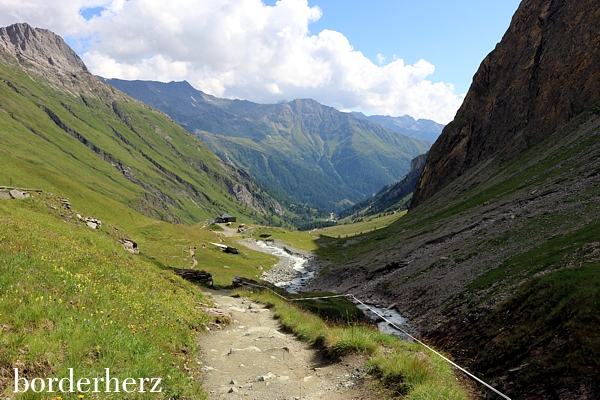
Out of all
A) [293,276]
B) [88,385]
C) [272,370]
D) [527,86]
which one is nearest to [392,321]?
[272,370]

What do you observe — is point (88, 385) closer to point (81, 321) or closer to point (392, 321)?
point (81, 321)

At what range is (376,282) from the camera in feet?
157

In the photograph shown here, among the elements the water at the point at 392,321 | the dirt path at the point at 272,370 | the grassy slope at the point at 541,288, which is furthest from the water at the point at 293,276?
the dirt path at the point at 272,370

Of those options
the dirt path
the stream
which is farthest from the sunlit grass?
the stream

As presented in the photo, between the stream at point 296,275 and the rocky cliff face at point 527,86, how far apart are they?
6303cm

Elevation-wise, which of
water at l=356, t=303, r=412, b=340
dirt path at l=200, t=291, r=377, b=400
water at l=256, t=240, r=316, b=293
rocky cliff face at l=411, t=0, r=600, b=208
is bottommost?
water at l=256, t=240, r=316, b=293

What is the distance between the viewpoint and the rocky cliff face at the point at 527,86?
3103 inches

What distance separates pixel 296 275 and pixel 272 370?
2853 inches

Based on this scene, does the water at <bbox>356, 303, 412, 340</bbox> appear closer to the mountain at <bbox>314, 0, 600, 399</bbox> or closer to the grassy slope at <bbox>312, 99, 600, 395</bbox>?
the mountain at <bbox>314, 0, 600, 399</bbox>

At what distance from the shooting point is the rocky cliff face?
7881 centimetres

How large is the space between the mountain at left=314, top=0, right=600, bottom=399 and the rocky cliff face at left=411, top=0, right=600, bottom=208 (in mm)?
364

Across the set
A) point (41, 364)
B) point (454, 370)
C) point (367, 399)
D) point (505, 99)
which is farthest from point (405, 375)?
point (505, 99)

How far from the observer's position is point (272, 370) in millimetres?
13422

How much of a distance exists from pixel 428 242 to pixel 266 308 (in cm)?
3688
